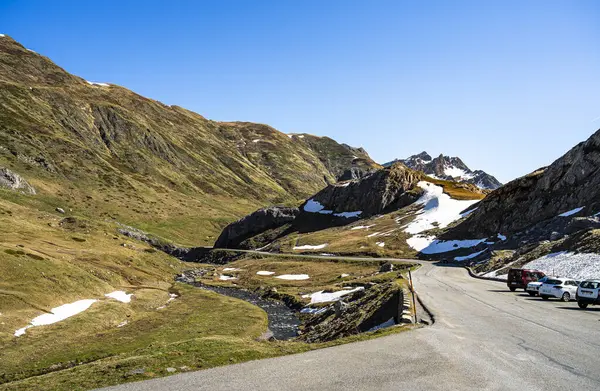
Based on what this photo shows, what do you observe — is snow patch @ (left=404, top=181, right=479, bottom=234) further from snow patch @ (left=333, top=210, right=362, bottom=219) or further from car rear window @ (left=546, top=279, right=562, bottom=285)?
car rear window @ (left=546, top=279, right=562, bottom=285)

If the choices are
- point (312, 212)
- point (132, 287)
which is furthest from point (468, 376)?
point (312, 212)

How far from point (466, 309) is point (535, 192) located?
239 ft

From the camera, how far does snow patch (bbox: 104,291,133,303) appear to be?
6006cm

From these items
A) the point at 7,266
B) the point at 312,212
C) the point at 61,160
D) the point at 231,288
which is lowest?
the point at 231,288

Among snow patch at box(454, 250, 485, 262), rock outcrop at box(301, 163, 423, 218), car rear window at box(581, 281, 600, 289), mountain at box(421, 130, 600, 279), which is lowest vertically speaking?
snow patch at box(454, 250, 485, 262)

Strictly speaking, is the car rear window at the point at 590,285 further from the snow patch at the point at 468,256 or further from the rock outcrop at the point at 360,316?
the snow patch at the point at 468,256

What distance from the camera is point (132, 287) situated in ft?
232

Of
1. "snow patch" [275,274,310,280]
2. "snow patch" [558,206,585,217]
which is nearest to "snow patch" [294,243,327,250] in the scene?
"snow patch" [275,274,310,280]

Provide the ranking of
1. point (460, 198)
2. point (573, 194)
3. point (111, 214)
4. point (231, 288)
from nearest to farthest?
point (573, 194) < point (231, 288) < point (460, 198) < point (111, 214)

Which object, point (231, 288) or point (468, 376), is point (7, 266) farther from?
point (468, 376)

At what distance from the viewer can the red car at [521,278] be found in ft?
141

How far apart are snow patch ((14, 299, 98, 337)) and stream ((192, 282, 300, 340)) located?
25480 millimetres

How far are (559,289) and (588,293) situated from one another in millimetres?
5599

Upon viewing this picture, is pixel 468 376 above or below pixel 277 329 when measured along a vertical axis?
above
